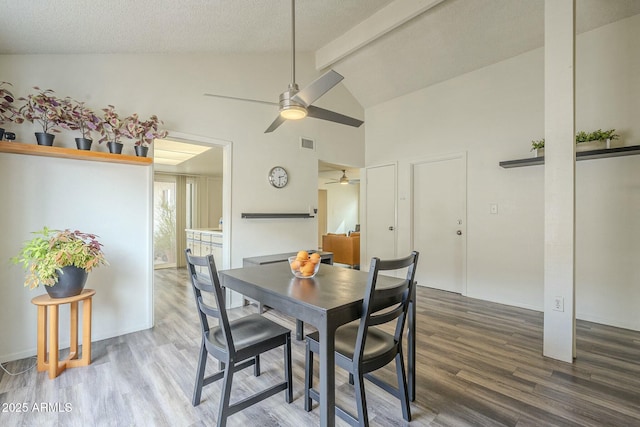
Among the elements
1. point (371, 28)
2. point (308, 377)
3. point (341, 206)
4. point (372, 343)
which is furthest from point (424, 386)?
point (341, 206)

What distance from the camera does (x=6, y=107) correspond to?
2191mm

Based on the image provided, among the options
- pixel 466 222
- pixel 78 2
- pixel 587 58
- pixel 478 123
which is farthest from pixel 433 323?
pixel 78 2

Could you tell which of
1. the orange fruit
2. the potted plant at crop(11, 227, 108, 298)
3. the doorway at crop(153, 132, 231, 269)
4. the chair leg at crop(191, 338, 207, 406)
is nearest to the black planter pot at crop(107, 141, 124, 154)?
the potted plant at crop(11, 227, 108, 298)

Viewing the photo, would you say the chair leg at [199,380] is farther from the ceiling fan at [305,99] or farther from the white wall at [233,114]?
the ceiling fan at [305,99]

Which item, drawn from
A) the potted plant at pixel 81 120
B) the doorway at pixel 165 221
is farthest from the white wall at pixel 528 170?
the doorway at pixel 165 221

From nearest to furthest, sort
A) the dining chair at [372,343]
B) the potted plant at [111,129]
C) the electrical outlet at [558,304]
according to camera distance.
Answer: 1. the dining chair at [372,343]
2. the electrical outlet at [558,304]
3. the potted plant at [111,129]

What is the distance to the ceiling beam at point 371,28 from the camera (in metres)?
3.30

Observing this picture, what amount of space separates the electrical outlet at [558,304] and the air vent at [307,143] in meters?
3.49

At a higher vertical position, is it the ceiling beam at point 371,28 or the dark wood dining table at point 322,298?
the ceiling beam at point 371,28

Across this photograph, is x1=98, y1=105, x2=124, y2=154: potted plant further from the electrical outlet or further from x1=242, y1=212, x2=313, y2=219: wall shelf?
the electrical outlet

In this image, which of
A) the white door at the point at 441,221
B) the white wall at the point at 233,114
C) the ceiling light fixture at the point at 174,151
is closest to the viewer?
the white wall at the point at 233,114

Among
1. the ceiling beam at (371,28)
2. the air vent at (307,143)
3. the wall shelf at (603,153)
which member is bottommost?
the wall shelf at (603,153)

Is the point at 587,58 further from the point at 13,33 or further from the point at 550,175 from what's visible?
the point at 13,33

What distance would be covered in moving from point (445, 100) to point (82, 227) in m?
4.82
